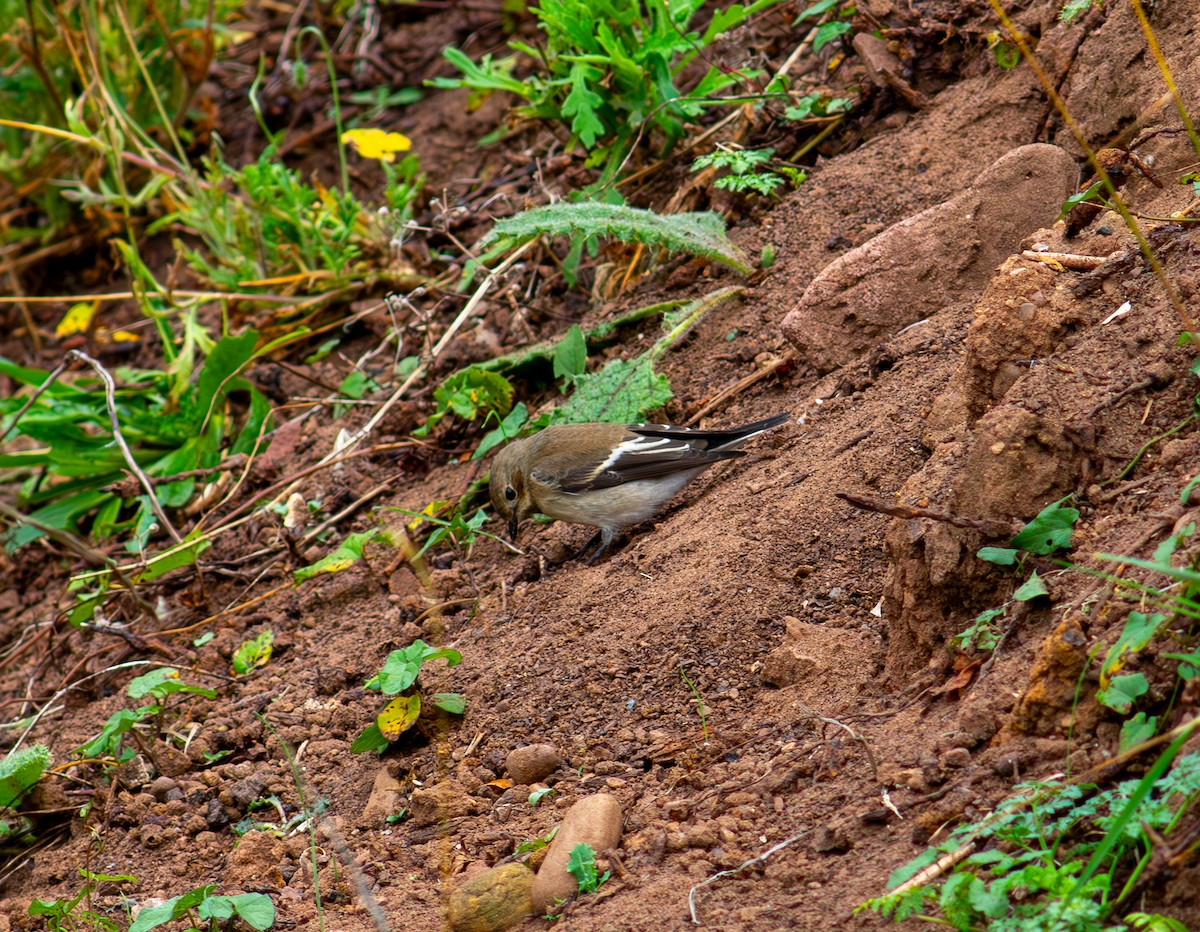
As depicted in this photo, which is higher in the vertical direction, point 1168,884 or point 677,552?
point 1168,884

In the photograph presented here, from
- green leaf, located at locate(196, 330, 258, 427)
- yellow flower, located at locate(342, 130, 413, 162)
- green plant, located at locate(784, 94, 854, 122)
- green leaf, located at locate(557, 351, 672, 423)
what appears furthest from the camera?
yellow flower, located at locate(342, 130, 413, 162)

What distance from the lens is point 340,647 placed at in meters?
4.86

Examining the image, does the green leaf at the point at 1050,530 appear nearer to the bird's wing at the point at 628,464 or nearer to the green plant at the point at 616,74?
the bird's wing at the point at 628,464

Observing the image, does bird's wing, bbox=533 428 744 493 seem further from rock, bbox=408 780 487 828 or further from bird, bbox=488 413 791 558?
rock, bbox=408 780 487 828

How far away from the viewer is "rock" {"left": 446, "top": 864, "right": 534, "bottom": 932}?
2.87 meters

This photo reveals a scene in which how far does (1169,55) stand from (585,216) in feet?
7.65

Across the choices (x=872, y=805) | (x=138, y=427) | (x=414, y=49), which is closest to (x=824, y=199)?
(x=872, y=805)

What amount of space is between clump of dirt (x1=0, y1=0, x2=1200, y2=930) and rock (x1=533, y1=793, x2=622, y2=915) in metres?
0.06

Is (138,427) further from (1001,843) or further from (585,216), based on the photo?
(1001,843)

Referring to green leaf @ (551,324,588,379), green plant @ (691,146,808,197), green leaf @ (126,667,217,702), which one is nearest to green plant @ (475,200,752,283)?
green plant @ (691,146,808,197)

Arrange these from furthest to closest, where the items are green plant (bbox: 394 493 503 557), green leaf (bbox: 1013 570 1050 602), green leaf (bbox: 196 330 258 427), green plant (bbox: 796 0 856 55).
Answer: green leaf (bbox: 196 330 258 427)
green plant (bbox: 796 0 856 55)
green plant (bbox: 394 493 503 557)
green leaf (bbox: 1013 570 1050 602)

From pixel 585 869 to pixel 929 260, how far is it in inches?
108

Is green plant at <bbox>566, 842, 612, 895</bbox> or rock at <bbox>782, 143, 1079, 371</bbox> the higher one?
rock at <bbox>782, 143, 1079, 371</bbox>

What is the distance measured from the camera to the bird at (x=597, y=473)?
5.03 m
